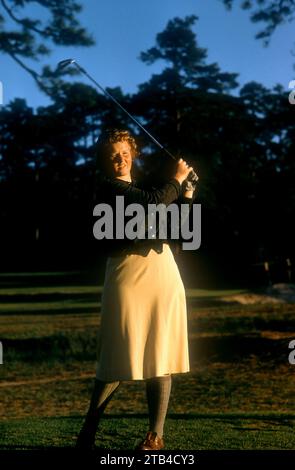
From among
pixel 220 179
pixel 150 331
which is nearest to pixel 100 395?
pixel 150 331

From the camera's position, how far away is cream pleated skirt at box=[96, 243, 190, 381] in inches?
131

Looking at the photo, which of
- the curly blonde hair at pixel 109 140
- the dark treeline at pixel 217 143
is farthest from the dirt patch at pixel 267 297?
the curly blonde hair at pixel 109 140

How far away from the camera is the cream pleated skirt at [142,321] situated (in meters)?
3.33

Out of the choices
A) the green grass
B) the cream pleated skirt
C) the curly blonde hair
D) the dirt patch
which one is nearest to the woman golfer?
the cream pleated skirt

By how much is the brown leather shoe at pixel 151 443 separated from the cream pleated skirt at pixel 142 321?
33cm

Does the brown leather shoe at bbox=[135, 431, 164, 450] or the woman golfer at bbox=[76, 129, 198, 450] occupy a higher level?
the woman golfer at bbox=[76, 129, 198, 450]

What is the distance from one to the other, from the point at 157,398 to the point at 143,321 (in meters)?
0.40

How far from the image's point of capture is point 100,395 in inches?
137

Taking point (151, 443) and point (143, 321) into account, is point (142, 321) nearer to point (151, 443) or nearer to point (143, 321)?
point (143, 321)

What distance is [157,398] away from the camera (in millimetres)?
3422

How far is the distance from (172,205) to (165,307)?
53cm

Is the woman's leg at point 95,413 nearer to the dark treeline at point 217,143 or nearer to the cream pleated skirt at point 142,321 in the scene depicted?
the cream pleated skirt at point 142,321

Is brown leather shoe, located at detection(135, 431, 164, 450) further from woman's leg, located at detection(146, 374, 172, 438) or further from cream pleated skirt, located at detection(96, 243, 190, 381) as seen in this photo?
cream pleated skirt, located at detection(96, 243, 190, 381)
